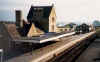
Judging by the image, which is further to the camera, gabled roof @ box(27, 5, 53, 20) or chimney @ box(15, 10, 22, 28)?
gabled roof @ box(27, 5, 53, 20)

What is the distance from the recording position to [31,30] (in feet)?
116

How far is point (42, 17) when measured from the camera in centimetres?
4441

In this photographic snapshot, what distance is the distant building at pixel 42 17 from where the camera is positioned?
44.0m

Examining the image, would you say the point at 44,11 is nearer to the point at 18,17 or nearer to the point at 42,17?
the point at 42,17

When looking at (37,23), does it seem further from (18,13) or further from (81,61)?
(81,61)

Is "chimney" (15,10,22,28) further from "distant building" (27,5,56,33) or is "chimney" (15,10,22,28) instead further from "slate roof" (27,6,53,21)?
"slate roof" (27,6,53,21)

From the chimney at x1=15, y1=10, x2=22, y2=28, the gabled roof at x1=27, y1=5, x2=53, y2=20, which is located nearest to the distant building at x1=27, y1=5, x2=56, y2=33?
the gabled roof at x1=27, y1=5, x2=53, y2=20

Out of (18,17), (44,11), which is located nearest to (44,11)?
(44,11)

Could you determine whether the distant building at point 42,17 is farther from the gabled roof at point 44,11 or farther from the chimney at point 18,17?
the chimney at point 18,17

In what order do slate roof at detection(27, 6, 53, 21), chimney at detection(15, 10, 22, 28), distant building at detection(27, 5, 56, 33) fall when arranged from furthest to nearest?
slate roof at detection(27, 6, 53, 21), distant building at detection(27, 5, 56, 33), chimney at detection(15, 10, 22, 28)

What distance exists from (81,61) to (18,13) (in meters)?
21.8

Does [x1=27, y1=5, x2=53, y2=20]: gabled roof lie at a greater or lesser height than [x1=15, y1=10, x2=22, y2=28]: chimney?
greater

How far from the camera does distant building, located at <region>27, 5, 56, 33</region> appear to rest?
1732 inches

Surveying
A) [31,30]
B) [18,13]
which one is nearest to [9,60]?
[31,30]
